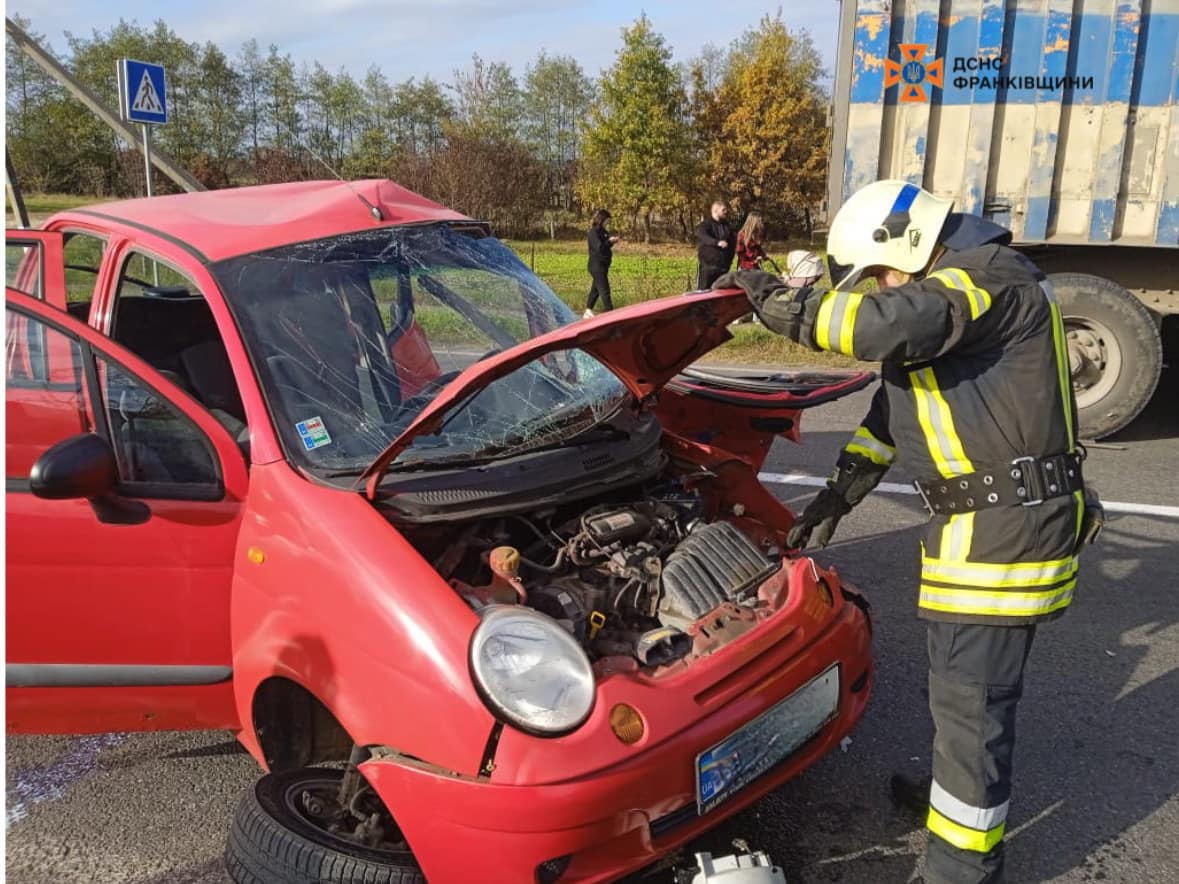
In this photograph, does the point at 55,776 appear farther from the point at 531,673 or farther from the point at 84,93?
the point at 84,93

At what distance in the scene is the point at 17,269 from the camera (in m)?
3.29

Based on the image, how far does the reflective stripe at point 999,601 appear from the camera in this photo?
2316 mm

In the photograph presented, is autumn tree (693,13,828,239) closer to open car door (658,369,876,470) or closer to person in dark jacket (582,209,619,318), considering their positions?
person in dark jacket (582,209,619,318)

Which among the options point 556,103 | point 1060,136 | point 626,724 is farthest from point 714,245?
point 556,103

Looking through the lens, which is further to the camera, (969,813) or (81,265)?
(81,265)

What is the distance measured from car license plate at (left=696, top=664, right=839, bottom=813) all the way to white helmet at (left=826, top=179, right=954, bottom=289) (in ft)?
3.47

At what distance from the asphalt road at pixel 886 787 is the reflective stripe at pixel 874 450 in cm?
98

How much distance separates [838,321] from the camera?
2227 millimetres

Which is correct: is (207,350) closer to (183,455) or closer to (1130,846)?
(183,455)

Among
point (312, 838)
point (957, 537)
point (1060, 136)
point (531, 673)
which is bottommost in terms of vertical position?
point (312, 838)

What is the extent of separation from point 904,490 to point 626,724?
3.96 metres

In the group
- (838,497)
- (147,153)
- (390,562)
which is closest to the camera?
(390,562)

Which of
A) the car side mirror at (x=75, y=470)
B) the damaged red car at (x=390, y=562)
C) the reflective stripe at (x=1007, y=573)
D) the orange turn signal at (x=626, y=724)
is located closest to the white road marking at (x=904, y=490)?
the damaged red car at (x=390, y=562)

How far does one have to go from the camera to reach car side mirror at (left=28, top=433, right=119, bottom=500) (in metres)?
2.22
